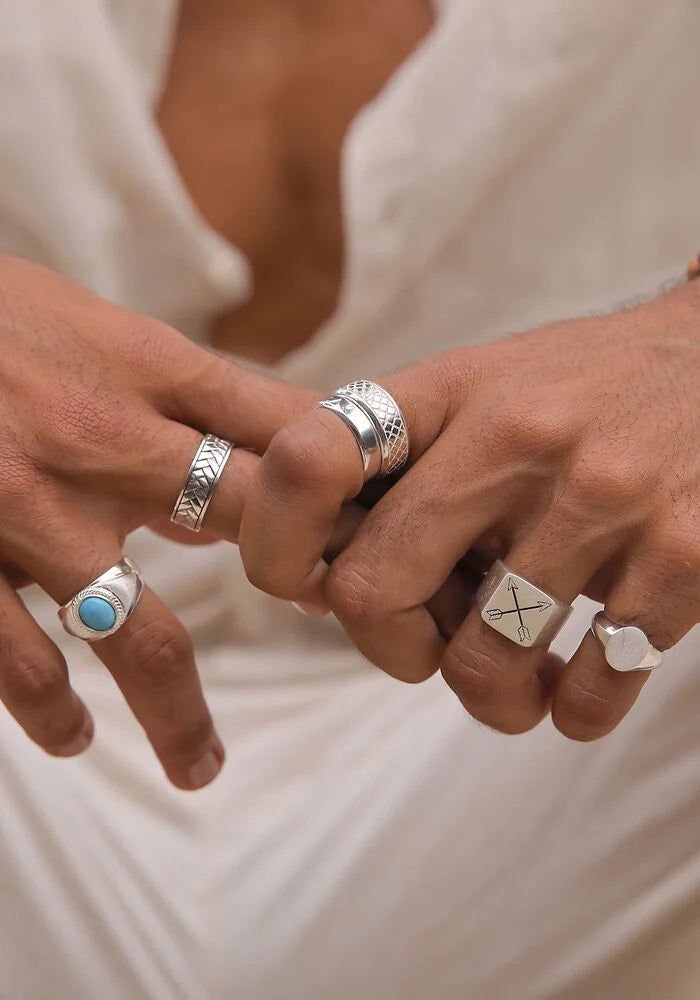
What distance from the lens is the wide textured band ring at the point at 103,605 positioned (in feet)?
2.27

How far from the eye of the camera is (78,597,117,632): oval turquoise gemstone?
2.27ft

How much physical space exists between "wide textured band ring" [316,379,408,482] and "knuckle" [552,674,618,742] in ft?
0.64

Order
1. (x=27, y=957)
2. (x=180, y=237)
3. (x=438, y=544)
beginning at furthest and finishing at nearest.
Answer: (x=180, y=237) < (x=27, y=957) < (x=438, y=544)

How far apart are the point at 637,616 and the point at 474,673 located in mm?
114

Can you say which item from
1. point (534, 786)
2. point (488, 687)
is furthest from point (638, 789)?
point (488, 687)

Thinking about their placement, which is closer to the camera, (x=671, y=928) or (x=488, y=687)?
(x=488, y=687)

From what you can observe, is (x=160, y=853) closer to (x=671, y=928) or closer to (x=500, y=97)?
(x=671, y=928)

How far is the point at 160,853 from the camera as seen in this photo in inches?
35.9

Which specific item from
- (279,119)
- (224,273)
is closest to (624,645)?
(224,273)

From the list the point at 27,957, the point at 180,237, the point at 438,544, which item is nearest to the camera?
the point at 438,544

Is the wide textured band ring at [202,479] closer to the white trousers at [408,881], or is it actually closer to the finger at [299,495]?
the finger at [299,495]

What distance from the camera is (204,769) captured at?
781 mm

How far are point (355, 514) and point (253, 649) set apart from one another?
1.71ft

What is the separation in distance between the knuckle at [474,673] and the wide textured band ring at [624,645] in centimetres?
7
